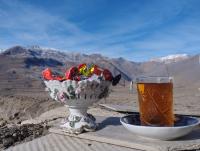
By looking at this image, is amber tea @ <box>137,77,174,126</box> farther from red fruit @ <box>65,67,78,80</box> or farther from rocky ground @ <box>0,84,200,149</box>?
rocky ground @ <box>0,84,200,149</box>

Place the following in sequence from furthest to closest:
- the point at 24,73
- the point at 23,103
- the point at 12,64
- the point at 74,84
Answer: the point at 12,64 → the point at 24,73 → the point at 23,103 → the point at 74,84

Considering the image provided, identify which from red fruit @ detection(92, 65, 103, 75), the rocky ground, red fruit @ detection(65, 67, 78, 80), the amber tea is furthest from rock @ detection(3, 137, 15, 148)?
the amber tea

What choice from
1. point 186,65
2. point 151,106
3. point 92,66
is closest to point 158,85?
point 151,106

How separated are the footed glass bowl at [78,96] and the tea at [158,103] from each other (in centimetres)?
43

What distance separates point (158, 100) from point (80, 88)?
0.60m

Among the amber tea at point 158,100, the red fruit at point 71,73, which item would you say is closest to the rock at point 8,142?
the red fruit at point 71,73

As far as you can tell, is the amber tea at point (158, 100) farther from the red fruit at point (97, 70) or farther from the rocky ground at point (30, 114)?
the rocky ground at point (30, 114)

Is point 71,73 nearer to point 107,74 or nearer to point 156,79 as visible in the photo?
point 107,74

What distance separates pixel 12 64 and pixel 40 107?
164 ft

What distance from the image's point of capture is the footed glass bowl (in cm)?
284

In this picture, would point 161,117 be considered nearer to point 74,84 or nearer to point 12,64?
point 74,84

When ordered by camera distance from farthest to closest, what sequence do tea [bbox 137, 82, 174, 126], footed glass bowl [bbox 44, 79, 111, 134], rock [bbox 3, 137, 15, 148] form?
1. rock [bbox 3, 137, 15, 148]
2. footed glass bowl [bbox 44, 79, 111, 134]
3. tea [bbox 137, 82, 174, 126]

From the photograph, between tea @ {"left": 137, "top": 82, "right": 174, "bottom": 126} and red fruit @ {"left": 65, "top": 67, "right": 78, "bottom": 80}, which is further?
red fruit @ {"left": 65, "top": 67, "right": 78, "bottom": 80}

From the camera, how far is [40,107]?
1107 cm
